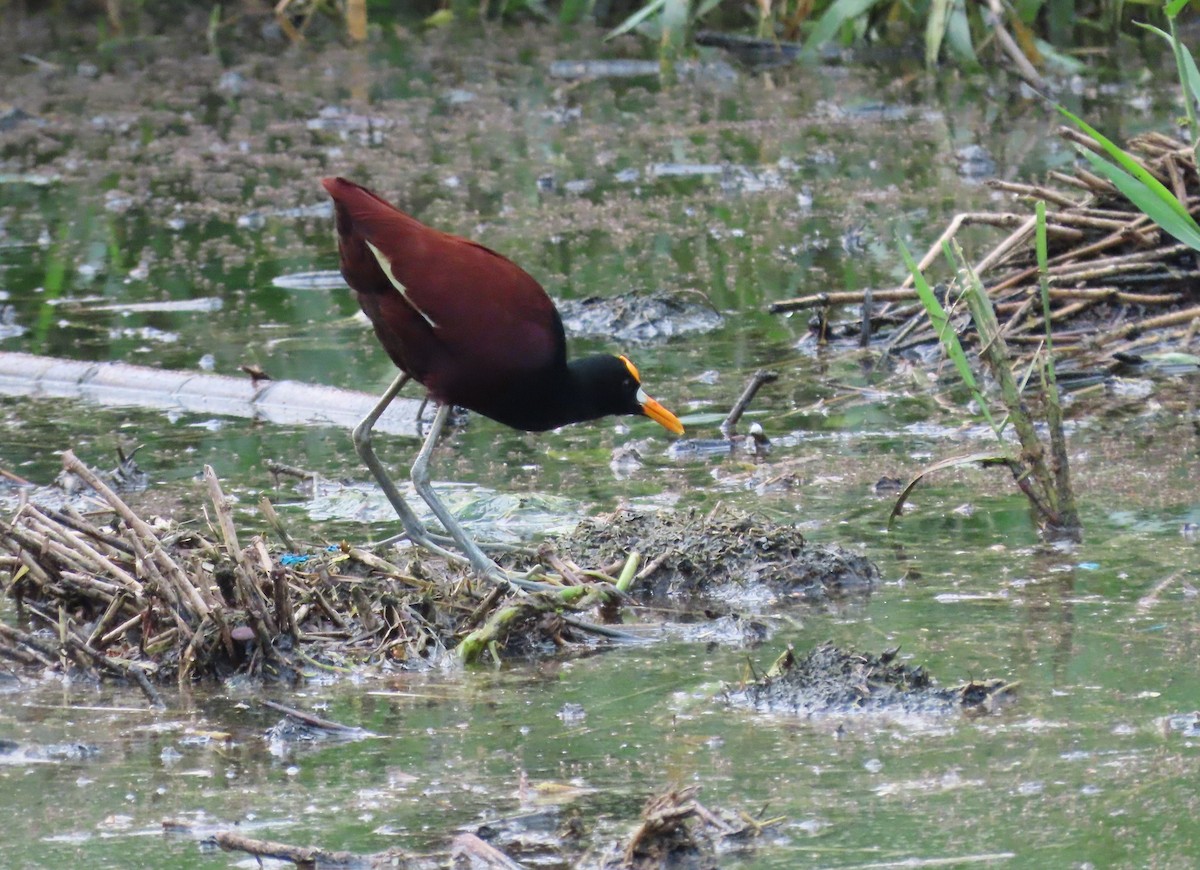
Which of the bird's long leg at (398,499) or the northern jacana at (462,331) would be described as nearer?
the northern jacana at (462,331)

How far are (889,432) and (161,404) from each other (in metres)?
2.36

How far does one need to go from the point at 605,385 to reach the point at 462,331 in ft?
1.32

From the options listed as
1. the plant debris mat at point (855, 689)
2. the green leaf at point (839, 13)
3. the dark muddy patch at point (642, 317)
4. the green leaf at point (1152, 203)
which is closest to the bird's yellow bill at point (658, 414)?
the green leaf at point (1152, 203)

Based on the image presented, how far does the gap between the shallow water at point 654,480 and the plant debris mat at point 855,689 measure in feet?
0.22

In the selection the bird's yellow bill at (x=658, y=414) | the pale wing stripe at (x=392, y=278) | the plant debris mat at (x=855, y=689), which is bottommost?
the plant debris mat at (x=855, y=689)

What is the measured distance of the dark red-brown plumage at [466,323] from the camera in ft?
14.0

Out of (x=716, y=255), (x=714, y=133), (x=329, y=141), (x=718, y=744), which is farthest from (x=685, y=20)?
(x=718, y=744)

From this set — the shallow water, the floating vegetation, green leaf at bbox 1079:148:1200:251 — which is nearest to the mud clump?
the floating vegetation

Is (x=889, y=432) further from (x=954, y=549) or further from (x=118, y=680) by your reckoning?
(x=118, y=680)

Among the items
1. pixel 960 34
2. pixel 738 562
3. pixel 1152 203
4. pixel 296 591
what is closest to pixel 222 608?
pixel 296 591

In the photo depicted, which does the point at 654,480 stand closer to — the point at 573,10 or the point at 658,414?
the point at 658,414

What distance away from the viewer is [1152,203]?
4414mm

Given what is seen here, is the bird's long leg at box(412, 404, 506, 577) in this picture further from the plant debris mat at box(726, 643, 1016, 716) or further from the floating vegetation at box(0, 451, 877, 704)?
the plant debris mat at box(726, 643, 1016, 716)

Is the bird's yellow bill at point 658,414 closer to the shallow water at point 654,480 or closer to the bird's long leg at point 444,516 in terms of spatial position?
the shallow water at point 654,480
